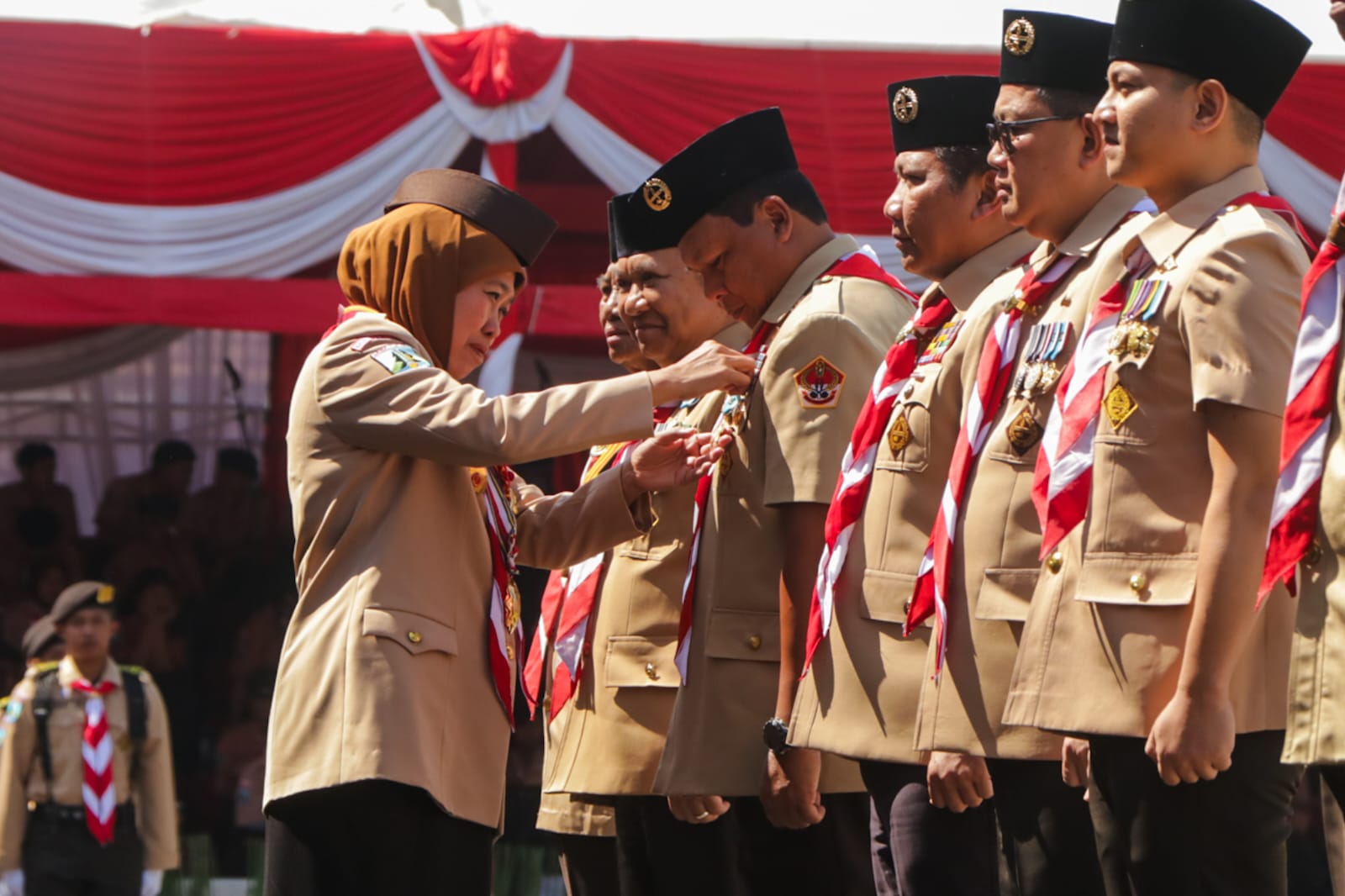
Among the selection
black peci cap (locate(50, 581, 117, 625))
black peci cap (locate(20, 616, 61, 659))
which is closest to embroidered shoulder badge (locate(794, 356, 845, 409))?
black peci cap (locate(50, 581, 117, 625))

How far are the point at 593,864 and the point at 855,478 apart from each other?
1.59 meters

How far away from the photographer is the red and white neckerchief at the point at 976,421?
117 inches

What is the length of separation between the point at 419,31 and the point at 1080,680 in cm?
550

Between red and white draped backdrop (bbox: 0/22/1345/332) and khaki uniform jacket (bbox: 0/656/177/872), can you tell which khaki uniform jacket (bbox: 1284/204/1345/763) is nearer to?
red and white draped backdrop (bbox: 0/22/1345/332)

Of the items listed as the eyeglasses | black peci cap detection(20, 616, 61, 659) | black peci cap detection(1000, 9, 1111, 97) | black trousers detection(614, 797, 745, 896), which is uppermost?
Answer: black peci cap detection(1000, 9, 1111, 97)

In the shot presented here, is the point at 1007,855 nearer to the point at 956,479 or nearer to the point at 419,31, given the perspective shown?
the point at 956,479

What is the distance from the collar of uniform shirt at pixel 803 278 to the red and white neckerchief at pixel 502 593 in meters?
0.61

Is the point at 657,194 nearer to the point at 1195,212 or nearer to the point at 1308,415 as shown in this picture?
the point at 1195,212

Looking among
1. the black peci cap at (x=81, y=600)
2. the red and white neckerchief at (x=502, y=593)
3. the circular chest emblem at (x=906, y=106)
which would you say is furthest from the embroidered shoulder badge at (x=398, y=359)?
the black peci cap at (x=81, y=600)

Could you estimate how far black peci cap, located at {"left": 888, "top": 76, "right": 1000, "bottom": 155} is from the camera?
3455 mm

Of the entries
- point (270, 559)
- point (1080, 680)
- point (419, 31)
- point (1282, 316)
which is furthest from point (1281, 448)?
point (270, 559)

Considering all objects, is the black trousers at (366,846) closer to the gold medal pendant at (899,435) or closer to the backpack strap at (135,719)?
the gold medal pendant at (899,435)

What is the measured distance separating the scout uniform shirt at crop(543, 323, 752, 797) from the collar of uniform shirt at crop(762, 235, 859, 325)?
291 mm

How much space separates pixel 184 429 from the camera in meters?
9.78
